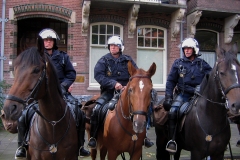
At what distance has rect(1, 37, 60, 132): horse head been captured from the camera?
2.45 metres

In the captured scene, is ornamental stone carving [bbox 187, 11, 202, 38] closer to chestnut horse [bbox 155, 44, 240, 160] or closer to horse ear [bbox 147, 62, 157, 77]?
chestnut horse [bbox 155, 44, 240, 160]

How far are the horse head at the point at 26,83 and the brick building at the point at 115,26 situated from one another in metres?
7.77

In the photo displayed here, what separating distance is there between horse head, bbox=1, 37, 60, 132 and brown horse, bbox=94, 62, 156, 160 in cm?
110

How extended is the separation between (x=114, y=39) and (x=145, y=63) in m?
7.10

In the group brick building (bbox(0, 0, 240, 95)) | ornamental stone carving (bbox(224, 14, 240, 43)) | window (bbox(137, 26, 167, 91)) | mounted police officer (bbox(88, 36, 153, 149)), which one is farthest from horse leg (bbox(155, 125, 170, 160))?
ornamental stone carving (bbox(224, 14, 240, 43))

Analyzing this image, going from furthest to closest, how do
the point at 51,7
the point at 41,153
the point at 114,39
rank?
1. the point at 51,7
2. the point at 114,39
3. the point at 41,153

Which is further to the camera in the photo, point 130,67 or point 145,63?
point 145,63

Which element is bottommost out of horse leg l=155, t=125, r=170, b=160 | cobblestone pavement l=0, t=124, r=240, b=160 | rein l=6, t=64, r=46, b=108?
cobblestone pavement l=0, t=124, r=240, b=160

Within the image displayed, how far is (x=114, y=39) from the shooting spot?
4613 mm

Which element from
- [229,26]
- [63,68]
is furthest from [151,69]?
[229,26]

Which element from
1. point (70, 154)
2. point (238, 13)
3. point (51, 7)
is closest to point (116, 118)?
point (70, 154)

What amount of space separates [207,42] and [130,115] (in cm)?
1013

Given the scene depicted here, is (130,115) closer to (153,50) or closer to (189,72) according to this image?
(189,72)

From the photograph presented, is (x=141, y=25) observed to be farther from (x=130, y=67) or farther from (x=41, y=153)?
(x=41, y=153)
